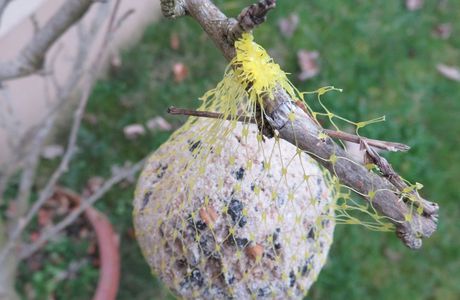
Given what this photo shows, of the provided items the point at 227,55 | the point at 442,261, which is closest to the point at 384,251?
the point at 442,261

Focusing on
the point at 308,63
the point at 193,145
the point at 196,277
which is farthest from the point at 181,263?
the point at 308,63

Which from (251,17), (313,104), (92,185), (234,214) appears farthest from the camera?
(313,104)

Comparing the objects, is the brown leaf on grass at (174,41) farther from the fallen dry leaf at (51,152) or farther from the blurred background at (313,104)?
the fallen dry leaf at (51,152)

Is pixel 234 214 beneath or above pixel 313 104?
above

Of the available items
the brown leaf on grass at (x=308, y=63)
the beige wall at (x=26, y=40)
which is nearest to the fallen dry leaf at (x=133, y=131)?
the beige wall at (x=26, y=40)

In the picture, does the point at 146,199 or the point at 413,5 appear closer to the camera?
the point at 146,199

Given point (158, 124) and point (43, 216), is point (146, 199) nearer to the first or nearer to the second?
point (43, 216)
